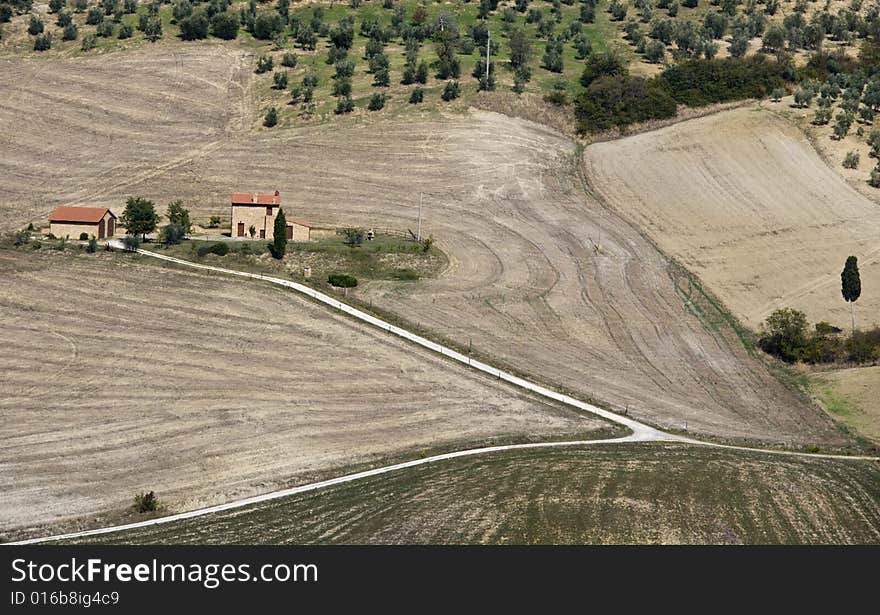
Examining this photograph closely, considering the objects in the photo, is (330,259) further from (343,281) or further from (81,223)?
(81,223)

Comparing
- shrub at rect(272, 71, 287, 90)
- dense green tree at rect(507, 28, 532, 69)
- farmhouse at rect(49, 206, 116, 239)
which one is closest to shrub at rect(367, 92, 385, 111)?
shrub at rect(272, 71, 287, 90)

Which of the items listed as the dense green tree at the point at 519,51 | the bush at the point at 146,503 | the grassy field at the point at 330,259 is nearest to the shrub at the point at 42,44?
the grassy field at the point at 330,259

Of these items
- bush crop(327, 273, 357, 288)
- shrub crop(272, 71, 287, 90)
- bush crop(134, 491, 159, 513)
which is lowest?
bush crop(327, 273, 357, 288)

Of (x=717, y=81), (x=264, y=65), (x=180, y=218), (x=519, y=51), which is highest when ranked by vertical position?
(x=519, y=51)

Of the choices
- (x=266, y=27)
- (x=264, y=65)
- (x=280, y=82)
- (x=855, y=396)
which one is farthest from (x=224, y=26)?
(x=855, y=396)

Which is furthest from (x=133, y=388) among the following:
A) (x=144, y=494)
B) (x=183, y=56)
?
(x=183, y=56)

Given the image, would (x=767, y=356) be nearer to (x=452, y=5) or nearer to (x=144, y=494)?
(x=144, y=494)

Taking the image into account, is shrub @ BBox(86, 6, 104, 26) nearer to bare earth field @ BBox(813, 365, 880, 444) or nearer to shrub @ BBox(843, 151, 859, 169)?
shrub @ BBox(843, 151, 859, 169)

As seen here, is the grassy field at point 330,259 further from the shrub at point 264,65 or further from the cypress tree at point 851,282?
the shrub at point 264,65
